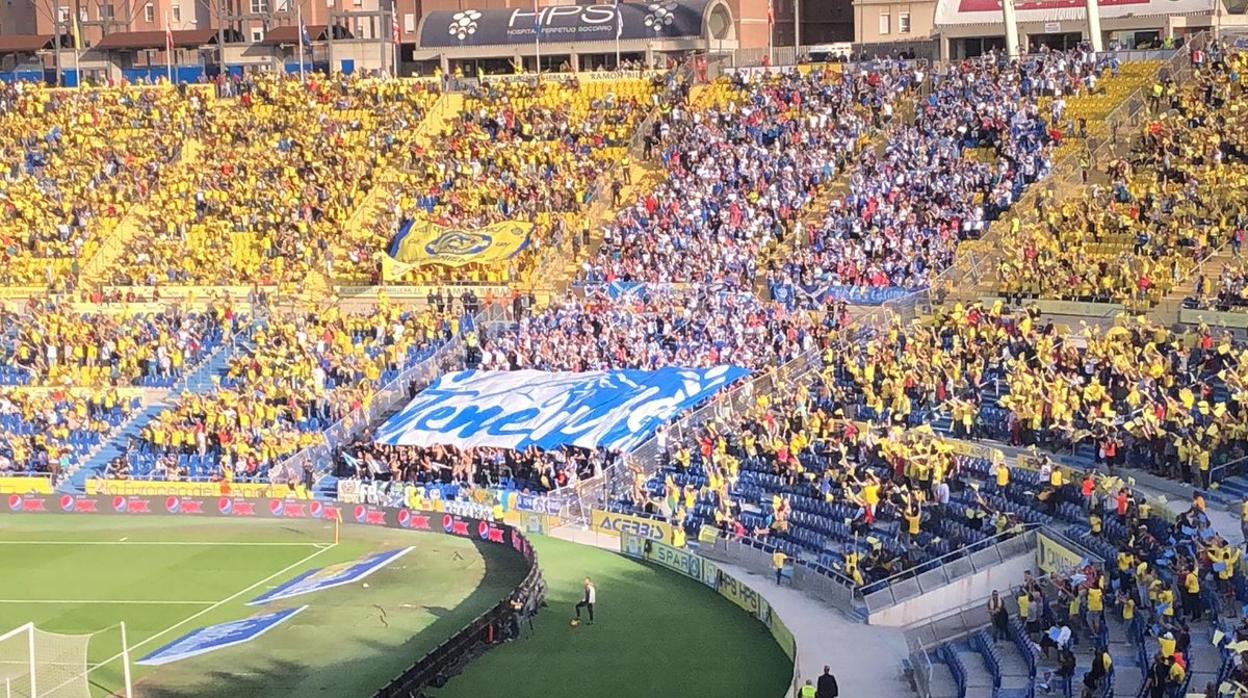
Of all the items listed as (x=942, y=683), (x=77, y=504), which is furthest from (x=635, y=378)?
(x=942, y=683)

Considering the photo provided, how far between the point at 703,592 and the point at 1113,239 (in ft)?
50.5

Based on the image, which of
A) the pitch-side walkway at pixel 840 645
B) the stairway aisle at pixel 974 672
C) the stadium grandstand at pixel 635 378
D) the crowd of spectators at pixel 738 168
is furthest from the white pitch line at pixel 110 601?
the crowd of spectators at pixel 738 168

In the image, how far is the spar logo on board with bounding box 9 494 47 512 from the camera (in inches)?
1709

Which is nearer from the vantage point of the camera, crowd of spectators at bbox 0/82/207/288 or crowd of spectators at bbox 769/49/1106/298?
crowd of spectators at bbox 769/49/1106/298

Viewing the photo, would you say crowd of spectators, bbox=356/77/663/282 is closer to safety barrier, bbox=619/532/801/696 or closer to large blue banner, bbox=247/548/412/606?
large blue banner, bbox=247/548/412/606

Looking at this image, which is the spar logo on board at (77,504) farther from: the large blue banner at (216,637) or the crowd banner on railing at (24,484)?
the large blue banner at (216,637)

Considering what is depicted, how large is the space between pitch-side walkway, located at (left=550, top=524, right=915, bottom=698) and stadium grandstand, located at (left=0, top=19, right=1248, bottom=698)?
111 mm

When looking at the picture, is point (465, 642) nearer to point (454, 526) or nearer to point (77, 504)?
point (454, 526)

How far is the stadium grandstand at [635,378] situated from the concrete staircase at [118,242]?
0.13 meters

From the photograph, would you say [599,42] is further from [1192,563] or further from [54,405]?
[1192,563]

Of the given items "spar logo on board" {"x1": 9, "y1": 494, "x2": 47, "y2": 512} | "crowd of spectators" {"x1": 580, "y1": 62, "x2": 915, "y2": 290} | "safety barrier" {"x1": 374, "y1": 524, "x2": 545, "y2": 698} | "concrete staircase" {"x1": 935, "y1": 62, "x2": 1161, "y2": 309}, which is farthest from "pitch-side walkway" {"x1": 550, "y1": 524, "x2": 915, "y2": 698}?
"spar logo on board" {"x1": 9, "y1": 494, "x2": 47, "y2": 512}

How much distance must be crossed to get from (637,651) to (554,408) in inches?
508

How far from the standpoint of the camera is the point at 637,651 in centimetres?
2925

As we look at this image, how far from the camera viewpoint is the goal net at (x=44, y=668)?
2419 centimetres
